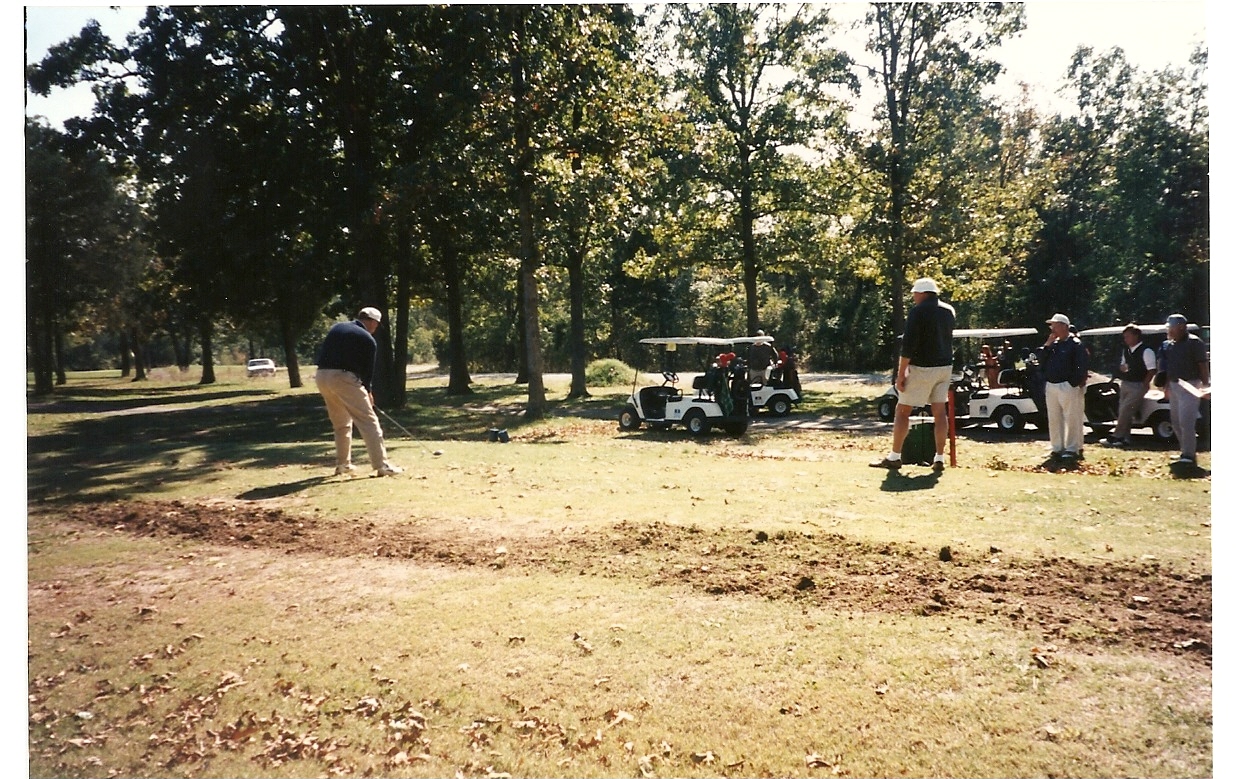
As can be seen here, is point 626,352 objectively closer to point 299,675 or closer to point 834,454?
point 834,454

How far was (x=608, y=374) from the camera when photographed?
1164 inches

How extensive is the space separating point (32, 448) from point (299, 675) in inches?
147

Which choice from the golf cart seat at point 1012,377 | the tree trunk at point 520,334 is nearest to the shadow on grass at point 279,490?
the golf cart seat at point 1012,377

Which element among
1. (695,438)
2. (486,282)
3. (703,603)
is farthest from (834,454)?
(486,282)

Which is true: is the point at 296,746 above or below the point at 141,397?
below

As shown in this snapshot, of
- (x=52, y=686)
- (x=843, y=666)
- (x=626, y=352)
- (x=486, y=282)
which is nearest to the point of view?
(x=843, y=666)

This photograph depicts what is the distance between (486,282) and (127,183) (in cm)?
2090

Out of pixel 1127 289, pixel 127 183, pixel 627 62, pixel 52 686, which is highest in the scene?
pixel 627 62

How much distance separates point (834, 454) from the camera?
1055 centimetres

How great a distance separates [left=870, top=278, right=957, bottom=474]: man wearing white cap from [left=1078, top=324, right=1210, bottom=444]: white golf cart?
163 centimetres

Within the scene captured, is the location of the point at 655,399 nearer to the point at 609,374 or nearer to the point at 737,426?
the point at 737,426

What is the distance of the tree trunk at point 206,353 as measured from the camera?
9953mm

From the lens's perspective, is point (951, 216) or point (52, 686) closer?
point (52, 686)

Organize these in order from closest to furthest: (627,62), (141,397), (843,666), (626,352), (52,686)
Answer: (843,666) → (52,686) → (141,397) → (627,62) → (626,352)
